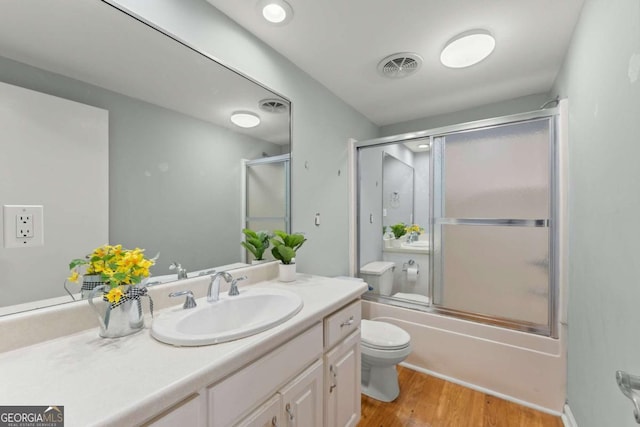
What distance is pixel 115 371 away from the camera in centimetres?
68

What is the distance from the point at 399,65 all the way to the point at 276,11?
0.95 m

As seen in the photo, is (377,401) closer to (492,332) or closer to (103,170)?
(492,332)

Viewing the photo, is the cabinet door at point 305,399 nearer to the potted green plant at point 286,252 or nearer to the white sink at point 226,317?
the white sink at point 226,317

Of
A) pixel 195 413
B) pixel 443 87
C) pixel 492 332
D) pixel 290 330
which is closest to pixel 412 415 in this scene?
pixel 492 332

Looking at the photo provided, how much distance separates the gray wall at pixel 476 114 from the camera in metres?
2.33

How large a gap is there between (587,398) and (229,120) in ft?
7.60

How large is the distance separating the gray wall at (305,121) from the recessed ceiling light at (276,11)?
19 centimetres

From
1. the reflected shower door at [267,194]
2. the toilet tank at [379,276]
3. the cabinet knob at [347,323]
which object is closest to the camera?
the cabinet knob at [347,323]

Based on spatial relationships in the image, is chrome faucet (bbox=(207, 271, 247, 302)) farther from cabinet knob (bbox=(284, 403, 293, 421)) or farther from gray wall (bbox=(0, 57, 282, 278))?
cabinet knob (bbox=(284, 403, 293, 421))

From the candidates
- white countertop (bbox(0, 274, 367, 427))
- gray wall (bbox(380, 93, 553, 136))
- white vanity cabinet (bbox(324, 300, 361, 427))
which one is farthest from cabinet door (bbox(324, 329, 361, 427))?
gray wall (bbox(380, 93, 553, 136))

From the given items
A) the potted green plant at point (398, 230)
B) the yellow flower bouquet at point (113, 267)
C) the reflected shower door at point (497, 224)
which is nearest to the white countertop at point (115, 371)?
the yellow flower bouquet at point (113, 267)

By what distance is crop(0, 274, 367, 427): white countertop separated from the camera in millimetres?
564

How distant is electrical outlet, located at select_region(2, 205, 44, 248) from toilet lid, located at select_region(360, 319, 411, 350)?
171 cm

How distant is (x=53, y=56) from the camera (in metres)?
0.91
